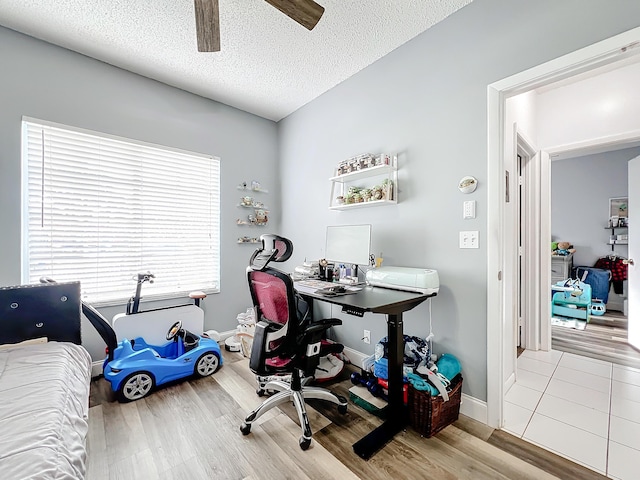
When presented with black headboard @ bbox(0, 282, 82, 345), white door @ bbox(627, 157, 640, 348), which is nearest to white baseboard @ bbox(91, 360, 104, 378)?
black headboard @ bbox(0, 282, 82, 345)

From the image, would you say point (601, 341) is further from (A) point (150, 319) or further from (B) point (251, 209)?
(A) point (150, 319)

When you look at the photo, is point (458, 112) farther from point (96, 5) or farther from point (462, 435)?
point (96, 5)

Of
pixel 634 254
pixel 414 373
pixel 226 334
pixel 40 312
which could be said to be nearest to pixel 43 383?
pixel 40 312

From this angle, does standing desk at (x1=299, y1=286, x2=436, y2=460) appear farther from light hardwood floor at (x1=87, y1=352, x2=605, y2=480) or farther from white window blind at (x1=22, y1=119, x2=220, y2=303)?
white window blind at (x1=22, y1=119, x2=220, y2=303)

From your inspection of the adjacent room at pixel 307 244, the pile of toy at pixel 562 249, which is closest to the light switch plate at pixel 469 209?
the adjacent room at pixel 307 244

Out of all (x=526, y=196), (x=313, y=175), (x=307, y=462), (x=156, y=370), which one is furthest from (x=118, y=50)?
(x=526, y=196)

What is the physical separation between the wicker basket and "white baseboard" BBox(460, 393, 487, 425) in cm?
12

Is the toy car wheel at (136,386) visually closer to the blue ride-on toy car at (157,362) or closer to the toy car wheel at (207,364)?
the blue ride-on toy car at (157,362)

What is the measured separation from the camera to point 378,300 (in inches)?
64.2

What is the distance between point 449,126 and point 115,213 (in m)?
2.97

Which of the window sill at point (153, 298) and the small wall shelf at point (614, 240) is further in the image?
the small wall shelf at point (614, 240)

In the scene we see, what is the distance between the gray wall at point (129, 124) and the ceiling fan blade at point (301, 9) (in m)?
1.92

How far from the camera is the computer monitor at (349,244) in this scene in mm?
2197

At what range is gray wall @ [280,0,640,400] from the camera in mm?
1572
